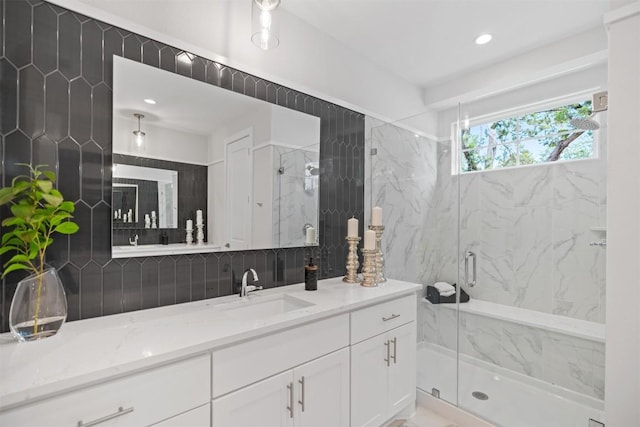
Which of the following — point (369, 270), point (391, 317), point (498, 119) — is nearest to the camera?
point (391, 317)

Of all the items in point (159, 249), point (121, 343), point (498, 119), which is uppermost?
point (498, 119)

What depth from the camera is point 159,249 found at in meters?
1.53

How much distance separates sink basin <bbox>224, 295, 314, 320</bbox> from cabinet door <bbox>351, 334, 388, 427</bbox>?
1.30 ft

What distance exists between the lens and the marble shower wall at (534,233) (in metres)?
2.17

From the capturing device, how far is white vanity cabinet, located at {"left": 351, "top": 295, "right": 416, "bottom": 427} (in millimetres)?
1674

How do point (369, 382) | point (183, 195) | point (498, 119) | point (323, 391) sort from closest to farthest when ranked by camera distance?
point (323, 391)
point (183, 195)
point (369, 382)
point (498, 119)

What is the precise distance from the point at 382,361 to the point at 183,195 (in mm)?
1454

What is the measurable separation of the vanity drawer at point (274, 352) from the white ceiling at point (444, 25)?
193cm

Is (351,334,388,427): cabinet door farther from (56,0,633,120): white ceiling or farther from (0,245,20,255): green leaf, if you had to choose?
(56,0,633,120): white ceiling

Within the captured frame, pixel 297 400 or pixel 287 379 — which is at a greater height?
pixel 287 379

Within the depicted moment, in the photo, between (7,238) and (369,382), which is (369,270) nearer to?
(369,382)

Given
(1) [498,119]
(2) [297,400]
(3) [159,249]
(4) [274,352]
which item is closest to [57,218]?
(3) [159,249]

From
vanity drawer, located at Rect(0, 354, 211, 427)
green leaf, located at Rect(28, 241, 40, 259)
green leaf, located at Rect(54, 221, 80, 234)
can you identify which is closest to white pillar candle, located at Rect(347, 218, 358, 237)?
vanity drawer, located at Rect(0, 354, 211, 427)

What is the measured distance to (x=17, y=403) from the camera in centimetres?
78
